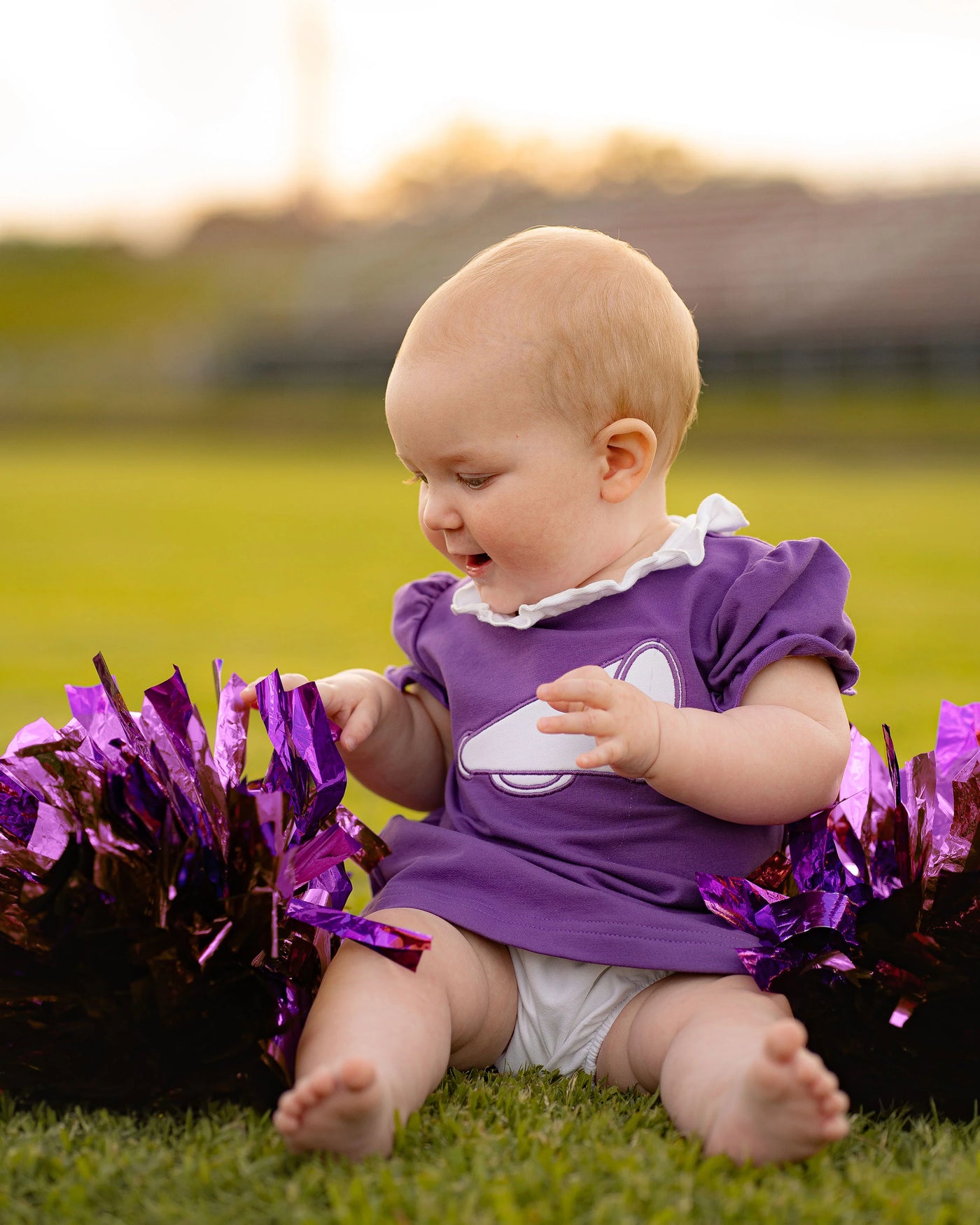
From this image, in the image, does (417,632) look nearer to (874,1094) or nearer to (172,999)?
(172,999)

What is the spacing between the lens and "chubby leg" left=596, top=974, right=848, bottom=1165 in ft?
3.71

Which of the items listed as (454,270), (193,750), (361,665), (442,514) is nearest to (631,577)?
(442,514)

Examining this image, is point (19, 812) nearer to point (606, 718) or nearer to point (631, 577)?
point (606, 718)

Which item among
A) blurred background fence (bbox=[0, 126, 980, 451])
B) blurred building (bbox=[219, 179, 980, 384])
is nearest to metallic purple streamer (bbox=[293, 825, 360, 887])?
blurred background fence (bbox=[0, 126, 980, 451])

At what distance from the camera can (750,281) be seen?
31344 mm

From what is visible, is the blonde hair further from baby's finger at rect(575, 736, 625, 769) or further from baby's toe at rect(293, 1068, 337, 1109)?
baby's toe at rect(293, 1068, 337, 1109)

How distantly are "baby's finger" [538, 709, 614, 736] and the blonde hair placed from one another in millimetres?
408

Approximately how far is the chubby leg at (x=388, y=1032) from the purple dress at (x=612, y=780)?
6cm

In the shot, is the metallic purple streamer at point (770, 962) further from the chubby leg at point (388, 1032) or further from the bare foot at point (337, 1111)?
the bare foot at point (337, 1111)

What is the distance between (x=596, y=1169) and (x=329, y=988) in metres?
0.37

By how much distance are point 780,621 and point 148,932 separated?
0.78 m

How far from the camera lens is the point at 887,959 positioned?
137 cm

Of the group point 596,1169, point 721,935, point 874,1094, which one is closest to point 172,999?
point 596,1169

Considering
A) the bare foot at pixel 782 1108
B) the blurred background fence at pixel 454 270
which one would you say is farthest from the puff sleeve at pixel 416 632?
the blurred background fence at pixel 454 270
